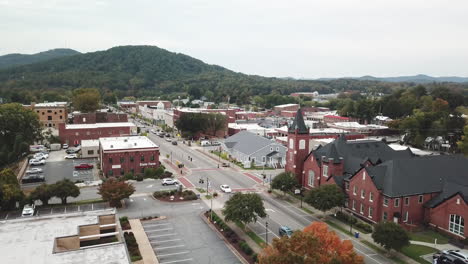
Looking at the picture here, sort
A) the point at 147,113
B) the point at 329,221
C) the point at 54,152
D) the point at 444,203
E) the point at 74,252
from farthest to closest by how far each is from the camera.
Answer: the point at 147,113
the point at 54,152
the point at 329,221
the point at 444,203
the point at 74,252

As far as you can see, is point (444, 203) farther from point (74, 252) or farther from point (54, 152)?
point (54, 152)

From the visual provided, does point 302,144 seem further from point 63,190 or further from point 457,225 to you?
point 63,190

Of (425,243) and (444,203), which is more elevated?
(444,203)

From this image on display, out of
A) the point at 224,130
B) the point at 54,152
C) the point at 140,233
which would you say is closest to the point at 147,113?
the point at 224,130

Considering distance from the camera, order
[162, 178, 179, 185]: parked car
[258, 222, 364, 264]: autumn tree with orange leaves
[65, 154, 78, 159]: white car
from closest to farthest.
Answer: [258, 222, 364, 264]: autumn tree with orange leaves < [162, 178, 179, 185]: parked car < [65, 154, 78, 159]: white car

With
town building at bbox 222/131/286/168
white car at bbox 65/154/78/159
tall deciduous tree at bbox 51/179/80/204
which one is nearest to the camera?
tall deciduous tree at bbox 51/179/80/204

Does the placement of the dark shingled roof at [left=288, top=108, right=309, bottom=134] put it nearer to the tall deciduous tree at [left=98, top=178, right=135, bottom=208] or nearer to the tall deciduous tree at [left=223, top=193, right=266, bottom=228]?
the tall deciduous tree at [left=223, top=193, right=266, bottom=228]

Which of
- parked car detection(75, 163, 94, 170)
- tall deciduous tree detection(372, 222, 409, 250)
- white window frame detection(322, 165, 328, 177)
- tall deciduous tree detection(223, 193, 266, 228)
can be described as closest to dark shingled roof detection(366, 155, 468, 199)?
white window frame detection(322, 165, 328, 177)
